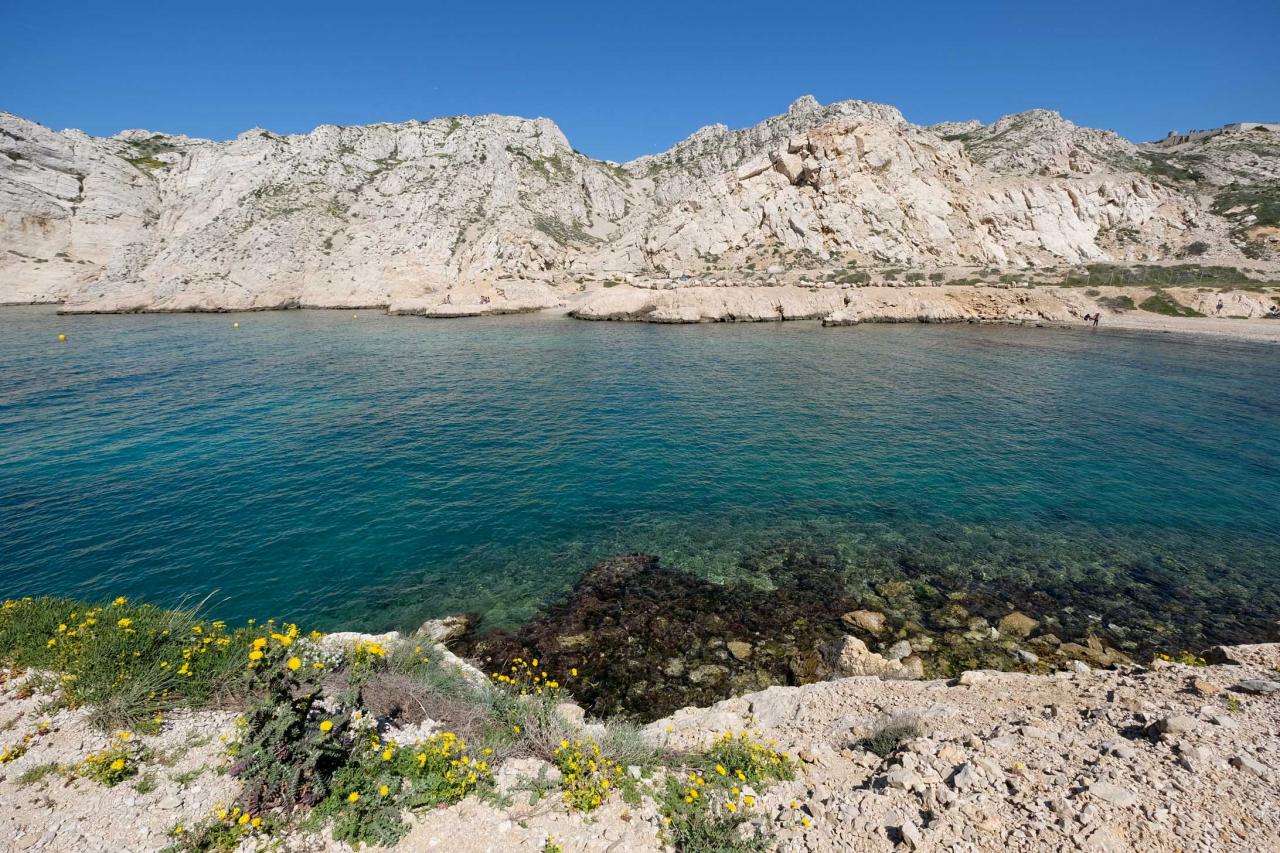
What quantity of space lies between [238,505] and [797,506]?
1849 cm

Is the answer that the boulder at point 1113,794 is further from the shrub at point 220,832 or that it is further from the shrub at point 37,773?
the shrub at point 37,773

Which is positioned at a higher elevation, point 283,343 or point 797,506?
point 283,343

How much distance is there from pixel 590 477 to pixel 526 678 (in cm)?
970

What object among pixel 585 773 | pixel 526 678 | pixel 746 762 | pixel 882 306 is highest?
pixel 882 306

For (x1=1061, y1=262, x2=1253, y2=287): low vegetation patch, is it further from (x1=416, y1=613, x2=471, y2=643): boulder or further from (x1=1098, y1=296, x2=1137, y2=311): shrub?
(x1=416, y1=613, x2=471, y2=643): boulder

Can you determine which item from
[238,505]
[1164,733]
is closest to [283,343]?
[238,505]

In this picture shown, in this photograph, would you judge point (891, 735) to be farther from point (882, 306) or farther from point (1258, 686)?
point (882, 306)

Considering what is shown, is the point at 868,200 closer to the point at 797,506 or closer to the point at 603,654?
the point at 797,506

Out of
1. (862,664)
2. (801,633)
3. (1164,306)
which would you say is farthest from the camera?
(1164,306)

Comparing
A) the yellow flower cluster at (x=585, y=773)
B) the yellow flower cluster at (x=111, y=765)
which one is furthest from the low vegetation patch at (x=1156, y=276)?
the yellow flower cluster at (x=111, y=765)

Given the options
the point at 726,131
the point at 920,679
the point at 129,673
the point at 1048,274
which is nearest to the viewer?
the point at 129,673

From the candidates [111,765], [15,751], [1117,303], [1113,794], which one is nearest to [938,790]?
[1113,794]

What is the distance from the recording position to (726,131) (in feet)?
492

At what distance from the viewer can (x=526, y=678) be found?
34.4ft
